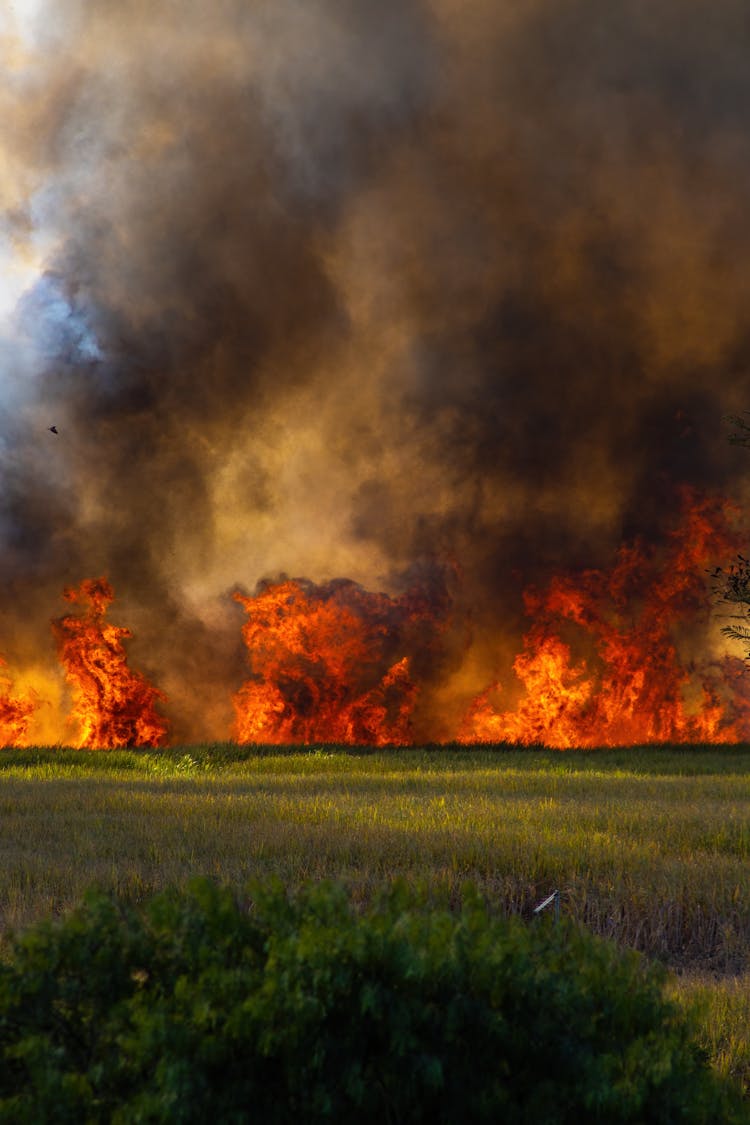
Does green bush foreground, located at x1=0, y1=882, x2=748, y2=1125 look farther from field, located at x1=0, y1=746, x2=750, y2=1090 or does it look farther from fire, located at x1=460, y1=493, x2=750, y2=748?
fire, located at x1=460, y1=493, x2=750, y2=748

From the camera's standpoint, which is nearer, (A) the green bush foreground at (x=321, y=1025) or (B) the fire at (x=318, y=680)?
(A) the green bush foreground at (x=321, y=1025)

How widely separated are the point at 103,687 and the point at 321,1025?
28.7 metres

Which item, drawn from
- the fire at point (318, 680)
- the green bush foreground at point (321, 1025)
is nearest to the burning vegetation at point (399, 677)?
the fire at point (318, 680)

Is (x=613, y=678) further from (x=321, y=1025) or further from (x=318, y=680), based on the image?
(x=321, y=1025)

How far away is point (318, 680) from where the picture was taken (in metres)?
33.5

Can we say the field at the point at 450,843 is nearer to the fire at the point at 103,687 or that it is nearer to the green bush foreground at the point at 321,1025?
the green bush foreground at the point at 321,1025

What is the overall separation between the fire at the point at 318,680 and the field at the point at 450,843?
12.4m

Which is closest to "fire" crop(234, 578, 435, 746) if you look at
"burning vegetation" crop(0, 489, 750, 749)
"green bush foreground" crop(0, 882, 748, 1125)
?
"burning vegetation" crop(0, 489, 750, 749)

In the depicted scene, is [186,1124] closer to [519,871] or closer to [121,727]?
[519,871]

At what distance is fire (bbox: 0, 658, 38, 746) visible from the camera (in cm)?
3069

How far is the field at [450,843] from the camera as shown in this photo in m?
8.77

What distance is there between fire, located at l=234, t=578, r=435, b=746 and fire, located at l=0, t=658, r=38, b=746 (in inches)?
251

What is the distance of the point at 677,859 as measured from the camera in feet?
35.6

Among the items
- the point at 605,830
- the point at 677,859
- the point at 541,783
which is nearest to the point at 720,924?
the point at 677,859
